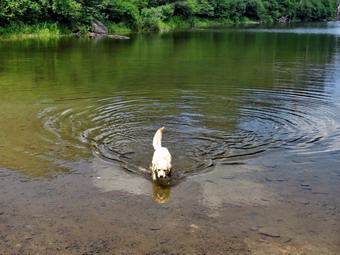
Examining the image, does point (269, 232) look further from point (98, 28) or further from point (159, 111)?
point (98, 28)

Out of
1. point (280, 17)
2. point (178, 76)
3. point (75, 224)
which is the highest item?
point (280, 17)

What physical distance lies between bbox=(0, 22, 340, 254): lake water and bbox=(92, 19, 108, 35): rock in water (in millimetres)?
32156

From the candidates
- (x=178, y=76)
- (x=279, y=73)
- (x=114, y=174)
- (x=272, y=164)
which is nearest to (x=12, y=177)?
(x=114, y=174)

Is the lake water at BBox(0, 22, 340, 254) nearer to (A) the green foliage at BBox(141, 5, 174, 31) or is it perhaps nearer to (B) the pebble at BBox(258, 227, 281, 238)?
(B) the pebble at BBox(258, 227, 281, 238)

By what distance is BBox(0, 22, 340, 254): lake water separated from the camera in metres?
4.80

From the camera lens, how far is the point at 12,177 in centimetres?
635

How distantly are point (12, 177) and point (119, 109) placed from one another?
4761mm

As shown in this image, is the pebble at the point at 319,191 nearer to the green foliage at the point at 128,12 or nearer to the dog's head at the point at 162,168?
the dog's head at the point at 162,168

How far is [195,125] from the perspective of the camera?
935 centimetres

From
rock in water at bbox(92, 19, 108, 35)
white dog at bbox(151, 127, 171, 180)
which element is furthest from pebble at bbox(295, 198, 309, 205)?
rock in water at bbox(92, 19, 108, 35)

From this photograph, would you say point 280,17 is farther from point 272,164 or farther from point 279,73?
point 272,164

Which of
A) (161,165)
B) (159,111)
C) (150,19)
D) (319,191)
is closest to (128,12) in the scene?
(150,19)

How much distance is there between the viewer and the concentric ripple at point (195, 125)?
7578 millimetres

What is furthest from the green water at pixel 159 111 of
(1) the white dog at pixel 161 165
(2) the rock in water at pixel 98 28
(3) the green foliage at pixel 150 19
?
(3) the green foliage at pixel 150 19
